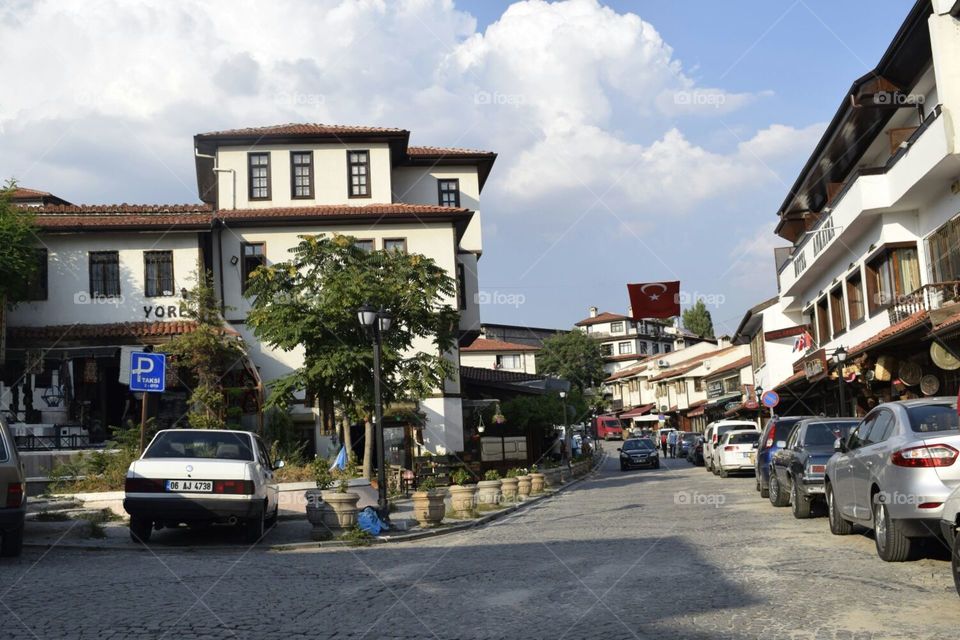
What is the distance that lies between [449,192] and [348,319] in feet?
48.3

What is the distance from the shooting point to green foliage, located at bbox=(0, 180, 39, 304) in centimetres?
2591

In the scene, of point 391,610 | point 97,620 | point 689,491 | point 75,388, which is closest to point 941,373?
point 689,491

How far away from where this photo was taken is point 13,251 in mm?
26203

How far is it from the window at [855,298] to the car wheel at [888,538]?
18.9 m

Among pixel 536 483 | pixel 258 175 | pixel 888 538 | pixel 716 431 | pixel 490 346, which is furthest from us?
pixel 490 346

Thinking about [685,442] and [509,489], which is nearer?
[509,489]

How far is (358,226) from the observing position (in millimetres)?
31719

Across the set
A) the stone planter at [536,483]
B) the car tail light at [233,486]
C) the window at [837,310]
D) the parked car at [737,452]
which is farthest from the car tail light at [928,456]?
the window at [837,310]

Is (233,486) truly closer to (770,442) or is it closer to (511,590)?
(511,590)

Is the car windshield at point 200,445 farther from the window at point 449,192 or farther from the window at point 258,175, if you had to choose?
the window at point 449,192

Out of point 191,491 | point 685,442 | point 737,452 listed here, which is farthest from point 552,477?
point 685,442

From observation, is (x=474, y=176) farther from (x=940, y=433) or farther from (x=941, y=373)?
(x=940, y=433)

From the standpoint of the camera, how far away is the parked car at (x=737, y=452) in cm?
3031

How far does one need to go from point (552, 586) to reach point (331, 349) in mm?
13522
